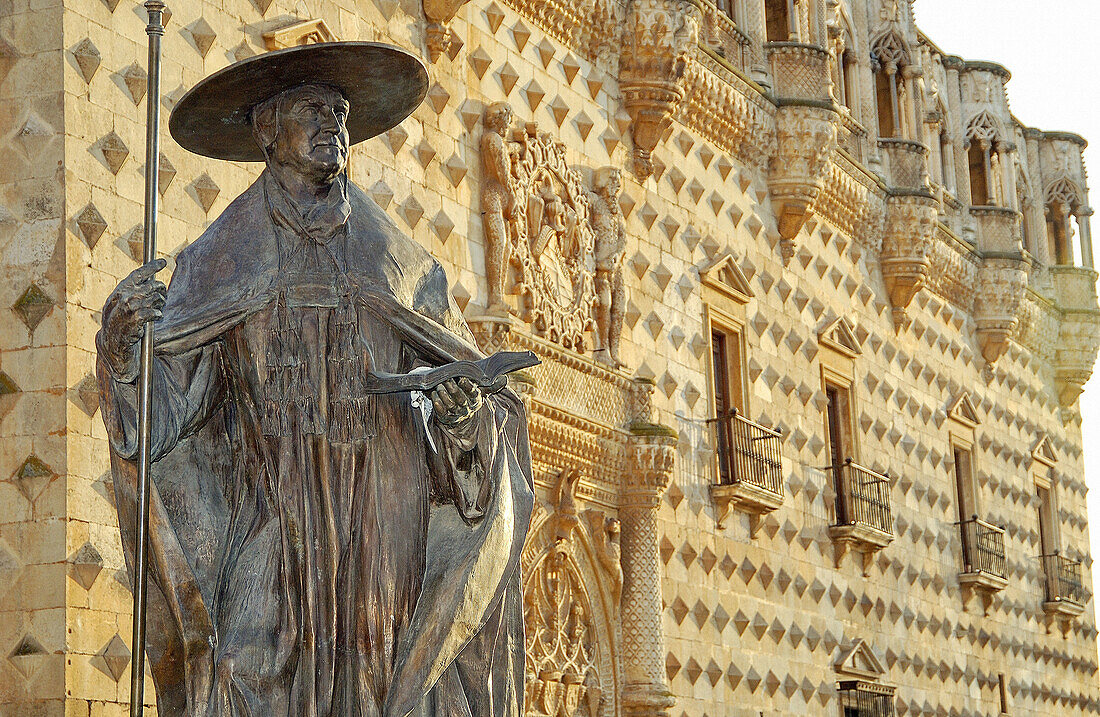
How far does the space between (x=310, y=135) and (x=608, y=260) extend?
27.0 feet

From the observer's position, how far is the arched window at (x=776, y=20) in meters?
17.9

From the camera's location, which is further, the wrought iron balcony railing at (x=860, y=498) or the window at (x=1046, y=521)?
the window at (x=1046, y=521)

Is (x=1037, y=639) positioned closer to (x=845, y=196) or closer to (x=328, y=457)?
(x=845, y=196)

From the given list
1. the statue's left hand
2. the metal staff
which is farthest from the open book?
the metal staff

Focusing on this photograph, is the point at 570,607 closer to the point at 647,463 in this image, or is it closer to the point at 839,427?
the point at 647,463

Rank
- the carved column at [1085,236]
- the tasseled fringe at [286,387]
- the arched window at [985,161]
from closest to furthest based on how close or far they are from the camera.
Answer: the tasseled fringe at [286,387] → the arched window at [985,161] → the carved column at [1085,236]

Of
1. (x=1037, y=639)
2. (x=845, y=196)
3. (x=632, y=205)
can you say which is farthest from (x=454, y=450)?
(x=1037, y=639)

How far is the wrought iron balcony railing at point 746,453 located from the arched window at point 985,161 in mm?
9119

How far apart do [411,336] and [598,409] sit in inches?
304

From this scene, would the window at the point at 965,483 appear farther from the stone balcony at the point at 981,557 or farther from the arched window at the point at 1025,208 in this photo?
the arched window at the point at 1025,208

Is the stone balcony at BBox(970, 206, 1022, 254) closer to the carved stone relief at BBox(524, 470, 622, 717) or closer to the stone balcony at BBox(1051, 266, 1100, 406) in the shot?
the stone balcony at BBox(1051, 266, 1100, 406)

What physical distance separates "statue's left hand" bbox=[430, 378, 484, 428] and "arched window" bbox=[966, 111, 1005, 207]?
64.5 feet

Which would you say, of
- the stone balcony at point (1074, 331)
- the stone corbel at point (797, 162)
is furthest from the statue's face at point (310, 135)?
the stone balcony at point (1074, 331)

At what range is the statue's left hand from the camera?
4656 millimetres
